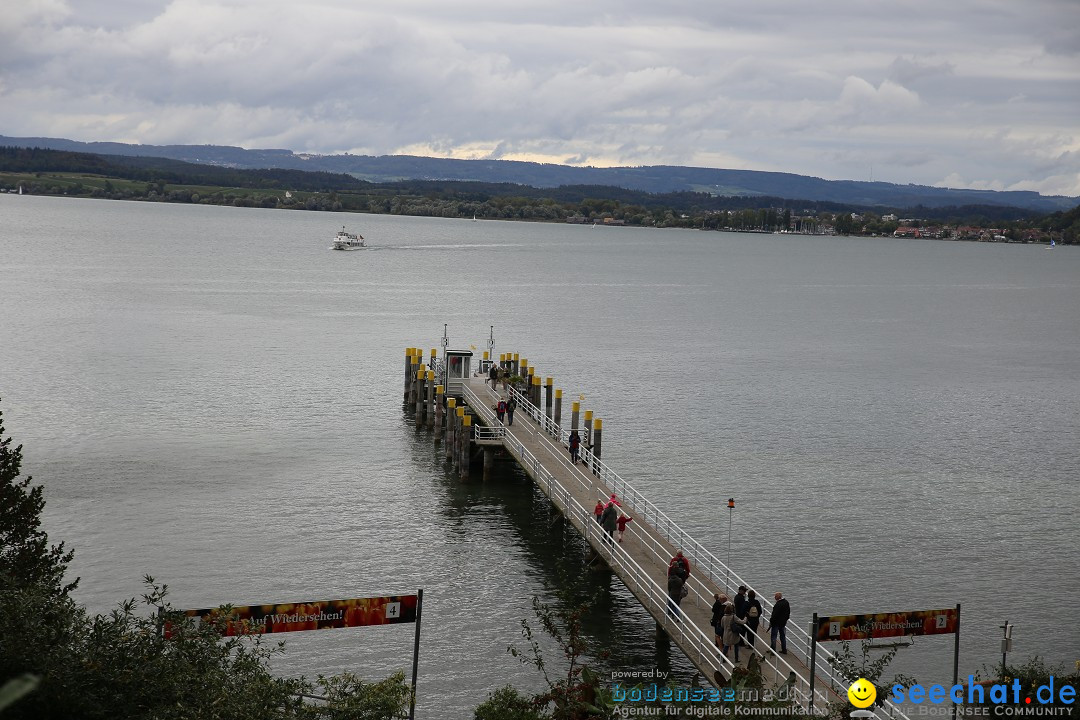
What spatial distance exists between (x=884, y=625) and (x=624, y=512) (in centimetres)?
997

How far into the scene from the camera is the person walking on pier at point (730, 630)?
60.0 ft

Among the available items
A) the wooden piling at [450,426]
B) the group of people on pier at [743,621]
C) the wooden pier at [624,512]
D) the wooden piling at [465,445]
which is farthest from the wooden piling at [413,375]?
the group of people on pier at [743,621]

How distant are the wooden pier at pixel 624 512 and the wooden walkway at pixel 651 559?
2 centimetres

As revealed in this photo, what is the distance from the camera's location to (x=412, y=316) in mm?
82500

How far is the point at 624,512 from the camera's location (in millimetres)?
26625

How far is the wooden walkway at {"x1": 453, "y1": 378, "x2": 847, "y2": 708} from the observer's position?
1814 centimetres

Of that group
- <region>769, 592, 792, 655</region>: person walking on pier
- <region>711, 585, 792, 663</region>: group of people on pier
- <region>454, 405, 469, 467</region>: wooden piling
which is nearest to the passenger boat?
<region>454, 405, 469, 467</region>: wooden piling

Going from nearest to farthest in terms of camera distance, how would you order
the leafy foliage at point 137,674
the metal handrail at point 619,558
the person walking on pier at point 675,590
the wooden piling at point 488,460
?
the leafy foliage at point 137,674
the metal handrail at point 619,558
the person walking on pier at point 675,590
the wooden piling at point 488,460

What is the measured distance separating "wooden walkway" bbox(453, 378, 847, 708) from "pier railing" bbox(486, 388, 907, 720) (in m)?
0.04

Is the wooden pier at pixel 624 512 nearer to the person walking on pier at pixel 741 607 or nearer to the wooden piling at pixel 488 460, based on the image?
the wooden piling at pixel 488 460

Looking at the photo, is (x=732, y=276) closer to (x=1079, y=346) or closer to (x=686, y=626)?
(x=1079, y=346)

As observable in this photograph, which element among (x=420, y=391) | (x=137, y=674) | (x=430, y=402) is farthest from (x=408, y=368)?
(x=137, y=674)

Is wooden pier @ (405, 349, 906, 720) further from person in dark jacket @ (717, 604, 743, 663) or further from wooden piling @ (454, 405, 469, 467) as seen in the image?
person in dark jacket @ (717, 604, 743, 663)

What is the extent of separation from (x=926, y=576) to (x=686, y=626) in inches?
415
